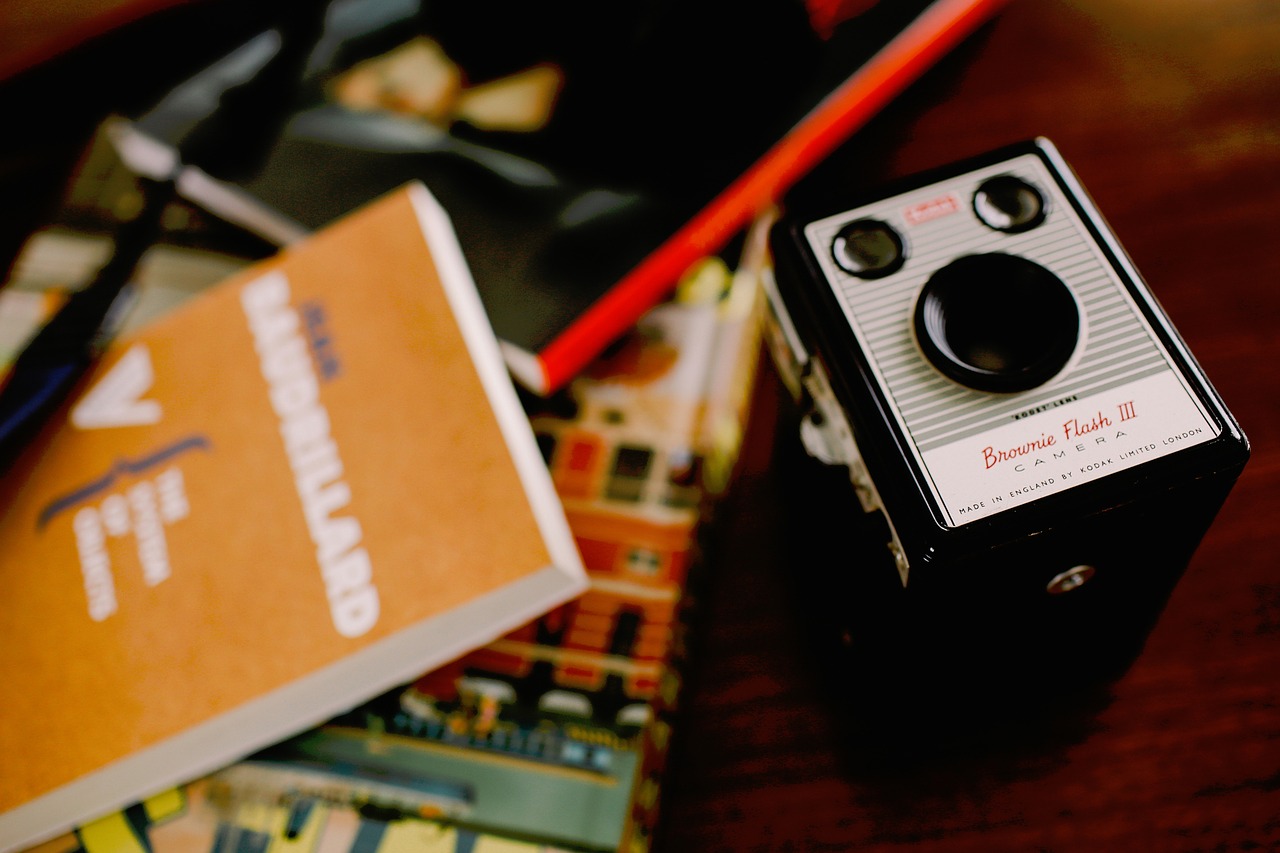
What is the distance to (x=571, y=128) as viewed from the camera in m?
0.51

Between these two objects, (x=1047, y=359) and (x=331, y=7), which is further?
(x=331, y=7)

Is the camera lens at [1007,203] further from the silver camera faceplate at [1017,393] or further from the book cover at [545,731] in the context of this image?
the book cover at [545,731]

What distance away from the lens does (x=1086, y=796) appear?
1.14 feet

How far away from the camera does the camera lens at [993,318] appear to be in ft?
0.91

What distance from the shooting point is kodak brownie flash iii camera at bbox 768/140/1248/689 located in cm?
26

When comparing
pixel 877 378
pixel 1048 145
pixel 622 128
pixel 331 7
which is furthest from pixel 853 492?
pixel 331 7

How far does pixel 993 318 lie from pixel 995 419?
5 centimetres

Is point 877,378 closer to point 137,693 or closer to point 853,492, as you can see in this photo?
point 853,492

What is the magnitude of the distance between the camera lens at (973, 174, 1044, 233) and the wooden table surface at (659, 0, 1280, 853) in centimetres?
17

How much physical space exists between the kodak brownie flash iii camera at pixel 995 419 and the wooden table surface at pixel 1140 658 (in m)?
0.05

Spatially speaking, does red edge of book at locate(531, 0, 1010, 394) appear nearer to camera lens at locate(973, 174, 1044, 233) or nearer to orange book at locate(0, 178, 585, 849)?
orange book at locate(0, 178, 585, 849)

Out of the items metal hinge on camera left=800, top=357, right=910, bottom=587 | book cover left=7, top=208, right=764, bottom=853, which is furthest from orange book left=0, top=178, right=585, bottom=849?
metal hinge on camera left=800, top=357, right=910, bottom=587

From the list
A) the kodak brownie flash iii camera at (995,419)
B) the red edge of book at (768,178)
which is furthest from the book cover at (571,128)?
the kodak brownie flash iii camera at (995,419)

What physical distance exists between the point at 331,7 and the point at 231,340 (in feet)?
0.89
